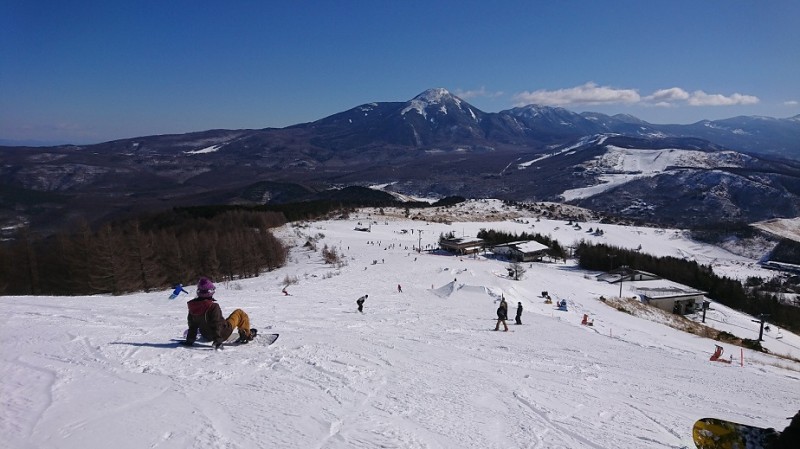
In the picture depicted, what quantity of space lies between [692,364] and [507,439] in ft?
30.6

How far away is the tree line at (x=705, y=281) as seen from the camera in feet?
168

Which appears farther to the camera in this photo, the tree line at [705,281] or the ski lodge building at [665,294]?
the tree line at [705,281]

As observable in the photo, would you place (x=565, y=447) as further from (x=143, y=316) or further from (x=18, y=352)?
(x=143, y=316)

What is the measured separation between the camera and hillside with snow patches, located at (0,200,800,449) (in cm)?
604

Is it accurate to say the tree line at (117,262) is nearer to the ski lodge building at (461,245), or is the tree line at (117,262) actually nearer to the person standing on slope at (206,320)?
the ski lodge building at (461,245)

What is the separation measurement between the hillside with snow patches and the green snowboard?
0.71 meters

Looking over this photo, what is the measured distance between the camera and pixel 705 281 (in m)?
56.5

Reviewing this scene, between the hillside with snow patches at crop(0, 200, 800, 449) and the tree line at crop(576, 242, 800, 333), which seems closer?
the hillside with snow patches at crop(0, 200, 800, 449)

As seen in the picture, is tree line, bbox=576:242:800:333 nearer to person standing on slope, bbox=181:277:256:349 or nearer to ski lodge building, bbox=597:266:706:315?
ski lodge building, bbox=597:266:706:315

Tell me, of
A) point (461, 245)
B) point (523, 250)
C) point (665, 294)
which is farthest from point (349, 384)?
point (523, 250)

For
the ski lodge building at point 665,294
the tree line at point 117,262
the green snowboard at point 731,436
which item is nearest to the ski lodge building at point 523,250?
the ski lodge building at point 665,294

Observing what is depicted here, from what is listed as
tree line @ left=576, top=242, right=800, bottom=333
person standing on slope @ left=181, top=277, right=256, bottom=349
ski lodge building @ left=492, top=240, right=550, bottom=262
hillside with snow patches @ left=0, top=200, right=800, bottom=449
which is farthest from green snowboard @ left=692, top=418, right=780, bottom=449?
ski lodge building @ left=492, top=240, right=550, bottom=262

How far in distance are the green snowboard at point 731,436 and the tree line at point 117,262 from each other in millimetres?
35003

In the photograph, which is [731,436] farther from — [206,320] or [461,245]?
[461,245]
